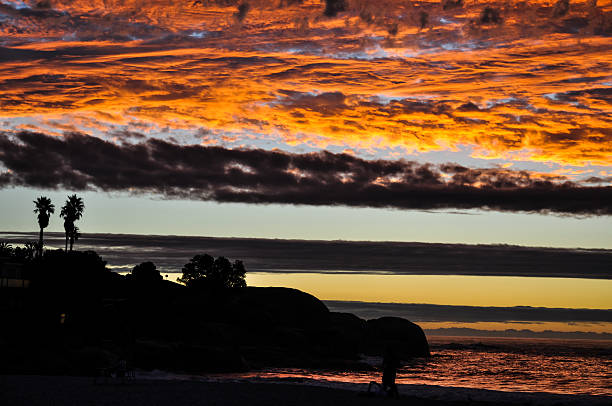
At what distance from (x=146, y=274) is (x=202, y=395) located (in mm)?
80704

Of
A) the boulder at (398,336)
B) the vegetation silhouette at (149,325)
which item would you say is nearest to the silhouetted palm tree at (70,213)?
the vegetation silhouette at (149,325)

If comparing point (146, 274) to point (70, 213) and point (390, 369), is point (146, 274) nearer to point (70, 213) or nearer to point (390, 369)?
point (70, 213)

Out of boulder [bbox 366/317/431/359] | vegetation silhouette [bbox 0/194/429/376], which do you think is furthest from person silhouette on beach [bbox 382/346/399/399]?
boulder [bbox 366/317/431/359]

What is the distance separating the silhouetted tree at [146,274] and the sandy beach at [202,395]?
6857 cm

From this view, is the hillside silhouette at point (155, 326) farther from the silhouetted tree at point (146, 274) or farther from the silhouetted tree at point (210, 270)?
the silhouetted tree at point (210, 270)

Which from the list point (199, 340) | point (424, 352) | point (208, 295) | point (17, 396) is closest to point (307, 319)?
point (208, 295)

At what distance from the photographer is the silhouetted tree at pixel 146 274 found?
102 metres

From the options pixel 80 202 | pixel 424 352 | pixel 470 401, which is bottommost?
pixel 424 352

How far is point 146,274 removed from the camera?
10694 centimetres

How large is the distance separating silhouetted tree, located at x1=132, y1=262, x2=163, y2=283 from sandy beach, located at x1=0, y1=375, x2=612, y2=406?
6857 cm

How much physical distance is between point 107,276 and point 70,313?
840 inches

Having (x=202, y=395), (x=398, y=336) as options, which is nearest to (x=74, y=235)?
(x=398, y=336)

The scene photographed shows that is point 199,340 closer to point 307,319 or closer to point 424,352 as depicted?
point 307,319

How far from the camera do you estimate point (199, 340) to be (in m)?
72.9
